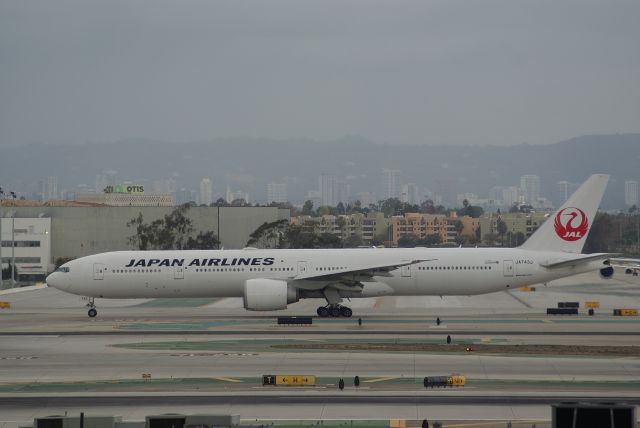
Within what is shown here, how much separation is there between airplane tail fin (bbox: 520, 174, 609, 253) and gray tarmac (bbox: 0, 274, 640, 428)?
385 cm

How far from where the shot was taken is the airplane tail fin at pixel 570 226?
56906 mm

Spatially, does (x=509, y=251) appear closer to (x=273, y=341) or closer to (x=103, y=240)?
(x=273, y=341)

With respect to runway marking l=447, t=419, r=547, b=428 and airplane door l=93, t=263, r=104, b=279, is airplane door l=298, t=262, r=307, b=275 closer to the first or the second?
airplane door l=93, t=263, r=104, b=279

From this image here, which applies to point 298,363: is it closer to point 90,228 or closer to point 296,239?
point 296,239

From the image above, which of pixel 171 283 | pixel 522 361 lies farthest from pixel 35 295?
pixel 522 361

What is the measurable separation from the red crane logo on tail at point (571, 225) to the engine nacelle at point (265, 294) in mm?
15287

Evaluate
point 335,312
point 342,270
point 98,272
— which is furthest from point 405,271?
point 98,272

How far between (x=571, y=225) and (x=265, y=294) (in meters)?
17.1

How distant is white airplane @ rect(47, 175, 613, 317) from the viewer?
182 feet

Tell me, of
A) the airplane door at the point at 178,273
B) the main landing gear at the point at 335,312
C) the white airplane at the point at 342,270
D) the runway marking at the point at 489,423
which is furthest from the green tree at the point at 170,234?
the runway marking at the point at 489,423

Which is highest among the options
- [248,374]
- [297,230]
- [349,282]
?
[297,230]

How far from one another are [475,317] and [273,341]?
15323mm

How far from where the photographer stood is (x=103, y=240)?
132 metres

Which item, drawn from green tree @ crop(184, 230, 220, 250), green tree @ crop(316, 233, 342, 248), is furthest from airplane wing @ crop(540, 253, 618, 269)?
green tree @ crop(184, 230, 220, 250)
